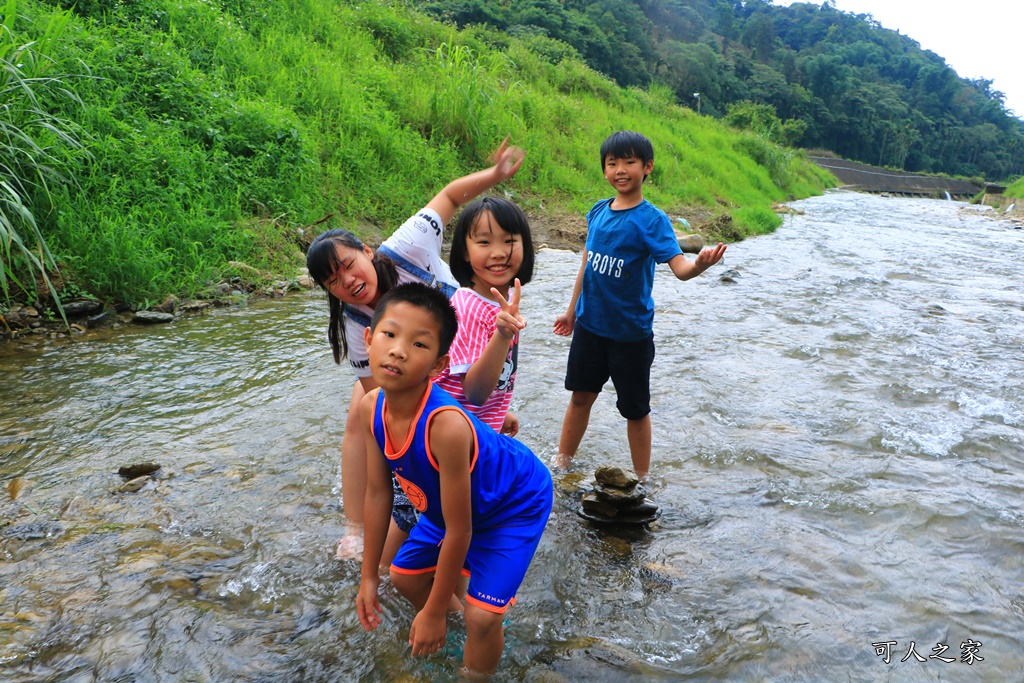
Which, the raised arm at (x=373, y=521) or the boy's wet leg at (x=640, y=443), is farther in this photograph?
the boy's wet leg at (x=640, y=443)

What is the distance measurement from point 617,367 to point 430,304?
1449mm

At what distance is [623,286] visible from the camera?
9.81 feet

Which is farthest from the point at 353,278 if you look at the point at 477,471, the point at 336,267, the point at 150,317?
the point at 150,317

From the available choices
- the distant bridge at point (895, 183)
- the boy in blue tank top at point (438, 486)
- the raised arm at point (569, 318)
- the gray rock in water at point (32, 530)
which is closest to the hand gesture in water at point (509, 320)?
the boy in blue tank top at point (438, 486)

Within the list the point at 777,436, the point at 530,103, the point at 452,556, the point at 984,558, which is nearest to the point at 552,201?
the point at 530,103

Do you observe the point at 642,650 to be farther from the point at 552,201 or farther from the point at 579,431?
the point at 552,201

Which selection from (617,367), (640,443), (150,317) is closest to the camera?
(617,367)

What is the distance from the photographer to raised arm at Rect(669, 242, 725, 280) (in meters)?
2.53

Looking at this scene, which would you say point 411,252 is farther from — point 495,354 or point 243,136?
point 243,136

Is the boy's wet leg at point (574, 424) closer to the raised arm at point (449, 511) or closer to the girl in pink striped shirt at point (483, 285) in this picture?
the girl in pink striped shirt at point (483, 285)

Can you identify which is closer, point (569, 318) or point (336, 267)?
point (336, 267)

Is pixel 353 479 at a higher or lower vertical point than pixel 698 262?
lower

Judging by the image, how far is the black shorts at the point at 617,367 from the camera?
3023 mm

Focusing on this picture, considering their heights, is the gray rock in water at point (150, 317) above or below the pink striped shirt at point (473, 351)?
below
